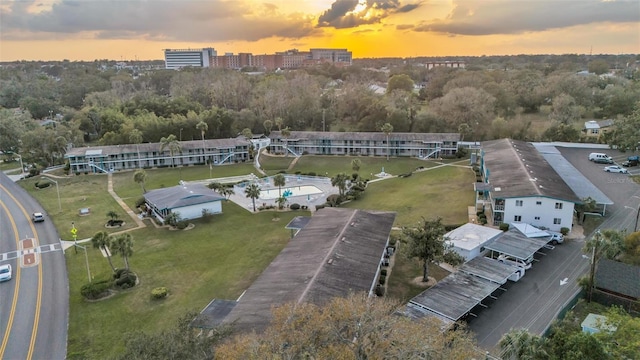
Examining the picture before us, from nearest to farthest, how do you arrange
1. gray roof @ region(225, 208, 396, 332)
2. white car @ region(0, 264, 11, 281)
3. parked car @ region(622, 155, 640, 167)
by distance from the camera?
gray roof @ region(225, 208, 396, 332) < white car @ region(0, 264, 11, 281) < parked car @ region(622, 155, 640, 167)

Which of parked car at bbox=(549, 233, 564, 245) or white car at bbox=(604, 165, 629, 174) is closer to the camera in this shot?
parked car at bbox=(549, 233, 564, 245)

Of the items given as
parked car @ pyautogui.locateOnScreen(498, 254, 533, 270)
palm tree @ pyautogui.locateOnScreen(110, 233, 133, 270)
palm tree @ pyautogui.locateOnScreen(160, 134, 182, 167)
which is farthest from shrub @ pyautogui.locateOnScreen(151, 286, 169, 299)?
palm tree @ pyautogui.locateOnScreen(160, 134, 182, 167)

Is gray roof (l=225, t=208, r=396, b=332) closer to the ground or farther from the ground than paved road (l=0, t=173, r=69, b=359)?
farther from the ground

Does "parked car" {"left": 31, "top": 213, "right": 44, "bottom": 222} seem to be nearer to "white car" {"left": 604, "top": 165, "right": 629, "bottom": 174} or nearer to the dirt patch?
the dirt patch

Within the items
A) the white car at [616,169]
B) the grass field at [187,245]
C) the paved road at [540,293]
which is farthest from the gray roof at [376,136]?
the paved road at [540,293]

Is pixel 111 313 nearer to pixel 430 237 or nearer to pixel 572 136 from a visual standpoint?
pixel 430 237

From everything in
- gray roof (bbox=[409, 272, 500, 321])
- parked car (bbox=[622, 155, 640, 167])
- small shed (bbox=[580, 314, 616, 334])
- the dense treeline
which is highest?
the dense treeline

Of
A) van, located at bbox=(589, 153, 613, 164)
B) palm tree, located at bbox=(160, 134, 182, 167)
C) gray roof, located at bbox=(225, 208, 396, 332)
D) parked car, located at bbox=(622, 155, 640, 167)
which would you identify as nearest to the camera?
gray roof, located at bbox=(225, 208, 396, 332)

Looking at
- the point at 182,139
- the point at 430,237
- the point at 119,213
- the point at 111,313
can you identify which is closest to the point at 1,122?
the point at 182,139
